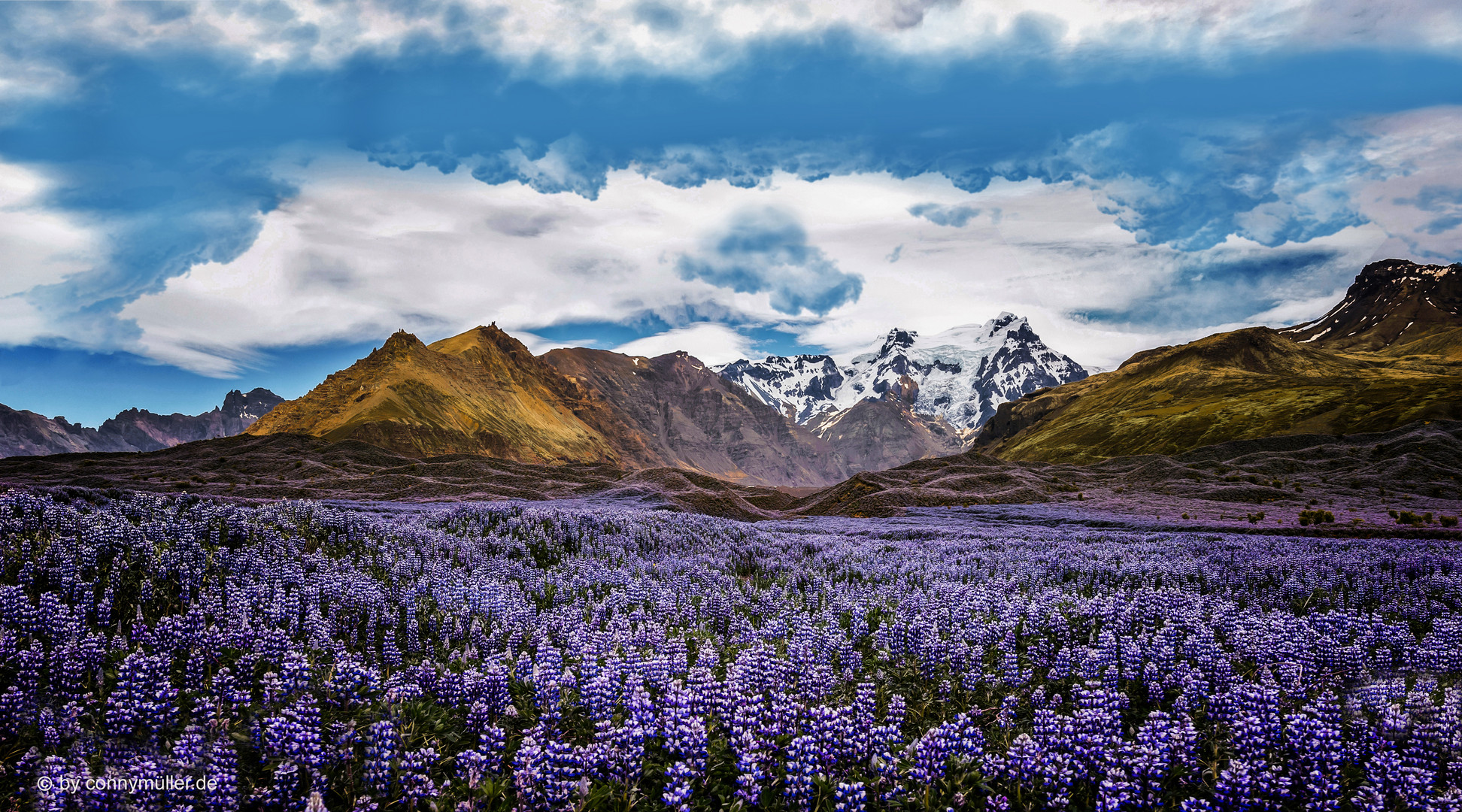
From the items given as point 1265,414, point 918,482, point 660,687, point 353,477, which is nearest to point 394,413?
point 353,477

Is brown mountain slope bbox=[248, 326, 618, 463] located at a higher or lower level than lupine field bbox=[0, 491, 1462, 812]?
higher

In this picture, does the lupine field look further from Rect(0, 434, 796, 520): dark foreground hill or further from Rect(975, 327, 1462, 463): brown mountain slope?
Rect(975, 327, 1462, 463): brown mountain slope

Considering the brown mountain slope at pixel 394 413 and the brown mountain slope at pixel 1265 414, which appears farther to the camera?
the brown mountain slope at pixel 394 413

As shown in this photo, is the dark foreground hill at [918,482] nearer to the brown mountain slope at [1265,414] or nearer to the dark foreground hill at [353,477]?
the dark foreground hill at [353,477]

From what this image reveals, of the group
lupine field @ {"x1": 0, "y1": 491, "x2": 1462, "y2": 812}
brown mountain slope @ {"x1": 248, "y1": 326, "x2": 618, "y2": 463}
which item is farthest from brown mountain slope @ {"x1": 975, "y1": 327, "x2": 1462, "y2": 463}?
brown mountain slope @ {"x1": 248, "y1": 326, "x2": 618, "y2": 463}

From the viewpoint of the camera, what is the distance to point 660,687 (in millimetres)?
7102

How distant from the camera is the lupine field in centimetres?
523

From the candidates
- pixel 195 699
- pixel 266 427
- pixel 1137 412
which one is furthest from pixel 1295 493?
pixel 266 427

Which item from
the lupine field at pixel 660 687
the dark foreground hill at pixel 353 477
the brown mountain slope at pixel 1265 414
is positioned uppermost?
A: the brown mountain slope at pixel 1265 414

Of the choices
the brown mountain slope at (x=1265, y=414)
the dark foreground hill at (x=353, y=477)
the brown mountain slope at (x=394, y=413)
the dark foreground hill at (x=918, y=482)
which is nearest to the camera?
the dark foreground hill at (x=918, y=482)

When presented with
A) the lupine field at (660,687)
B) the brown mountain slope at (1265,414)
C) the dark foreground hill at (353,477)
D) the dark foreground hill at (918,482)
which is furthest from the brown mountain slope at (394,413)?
the brown mountain slope at (1265,414)

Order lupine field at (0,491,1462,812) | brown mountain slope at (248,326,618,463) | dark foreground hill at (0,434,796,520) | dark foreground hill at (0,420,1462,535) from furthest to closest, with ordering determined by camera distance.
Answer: brown mountain slope at (248,326,618,463), dark foreground hill at (0,434,796,520), dark foreground hill at (0,420,1462,535), lupine field at (0,491,1462,812)

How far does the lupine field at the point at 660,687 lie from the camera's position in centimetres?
523

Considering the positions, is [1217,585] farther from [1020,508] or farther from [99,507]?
[1020,508]
